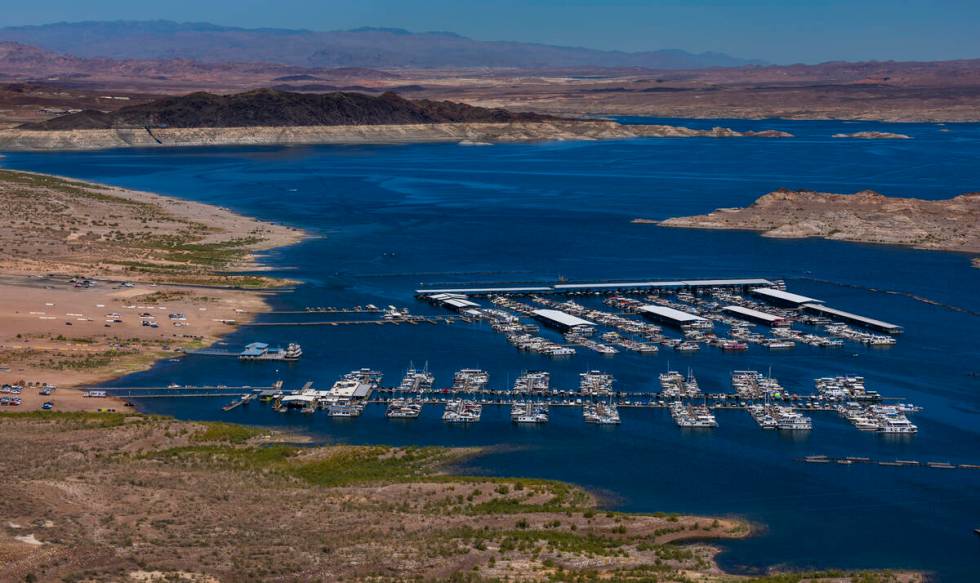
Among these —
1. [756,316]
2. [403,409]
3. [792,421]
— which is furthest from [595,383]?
[756,316]

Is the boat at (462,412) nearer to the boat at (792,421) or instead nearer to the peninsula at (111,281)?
the boat at (792,421)

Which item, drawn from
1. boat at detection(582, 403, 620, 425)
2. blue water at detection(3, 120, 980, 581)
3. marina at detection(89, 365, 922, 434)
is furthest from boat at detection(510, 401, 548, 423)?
boat at detection(582, 403, 620, 425)

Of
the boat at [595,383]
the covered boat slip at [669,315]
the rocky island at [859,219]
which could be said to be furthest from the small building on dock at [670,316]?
the rocky island at [859,219]

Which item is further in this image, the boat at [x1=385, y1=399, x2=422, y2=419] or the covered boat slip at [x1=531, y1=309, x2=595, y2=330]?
the covered boat slip at [x1=531, y1=309, x2=595, y2=330]

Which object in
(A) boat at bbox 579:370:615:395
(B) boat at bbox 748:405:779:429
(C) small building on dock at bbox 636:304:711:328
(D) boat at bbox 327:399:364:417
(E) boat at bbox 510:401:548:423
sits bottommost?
(D) boat at bbox 327:399:364:417

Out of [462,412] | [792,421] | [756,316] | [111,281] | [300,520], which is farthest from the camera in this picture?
[111,281]

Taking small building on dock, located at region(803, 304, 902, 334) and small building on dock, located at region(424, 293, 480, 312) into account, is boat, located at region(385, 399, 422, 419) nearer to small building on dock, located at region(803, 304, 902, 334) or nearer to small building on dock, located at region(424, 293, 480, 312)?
small building on dock, located at region(424, 293, 480, 312)

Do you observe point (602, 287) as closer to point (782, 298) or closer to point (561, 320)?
point (782, 298)
